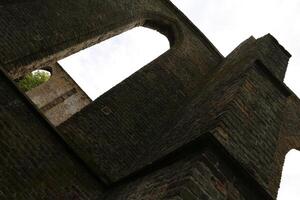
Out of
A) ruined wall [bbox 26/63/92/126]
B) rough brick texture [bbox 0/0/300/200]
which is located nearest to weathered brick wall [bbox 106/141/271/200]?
rough brick texture [bbox 0/0/300/200]

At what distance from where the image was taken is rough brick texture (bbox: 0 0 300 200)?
4164mm

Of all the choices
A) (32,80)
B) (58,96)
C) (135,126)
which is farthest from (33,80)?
(135,126)

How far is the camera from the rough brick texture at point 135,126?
4.16 meters

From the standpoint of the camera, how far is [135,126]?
644 centimetres

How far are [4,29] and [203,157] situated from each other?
3380mm

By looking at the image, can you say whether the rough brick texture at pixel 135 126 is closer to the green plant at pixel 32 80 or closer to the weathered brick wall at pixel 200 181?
the weathered brick wall at pixel 200 181

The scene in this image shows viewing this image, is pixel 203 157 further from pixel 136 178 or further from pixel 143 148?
pixel 143 148

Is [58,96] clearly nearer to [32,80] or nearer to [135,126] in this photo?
[32,80]

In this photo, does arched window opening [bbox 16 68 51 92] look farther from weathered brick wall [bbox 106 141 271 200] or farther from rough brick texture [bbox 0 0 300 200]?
weathered brick wall [bbox 106 141 271 200]

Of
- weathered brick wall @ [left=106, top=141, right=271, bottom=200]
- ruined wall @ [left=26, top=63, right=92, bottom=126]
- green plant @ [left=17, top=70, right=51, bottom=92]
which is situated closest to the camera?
weathered brick wall @ [left=106, top=141, right=271, bottom=200]

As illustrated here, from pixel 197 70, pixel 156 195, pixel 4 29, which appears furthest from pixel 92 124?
pixel 197 70

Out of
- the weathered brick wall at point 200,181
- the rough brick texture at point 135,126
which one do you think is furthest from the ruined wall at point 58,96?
the weathered brick wall at point 200,181

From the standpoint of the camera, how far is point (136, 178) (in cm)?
475

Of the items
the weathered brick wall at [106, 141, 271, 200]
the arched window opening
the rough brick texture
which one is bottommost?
the weathered brick wall at [106, 141, 271, 200]
